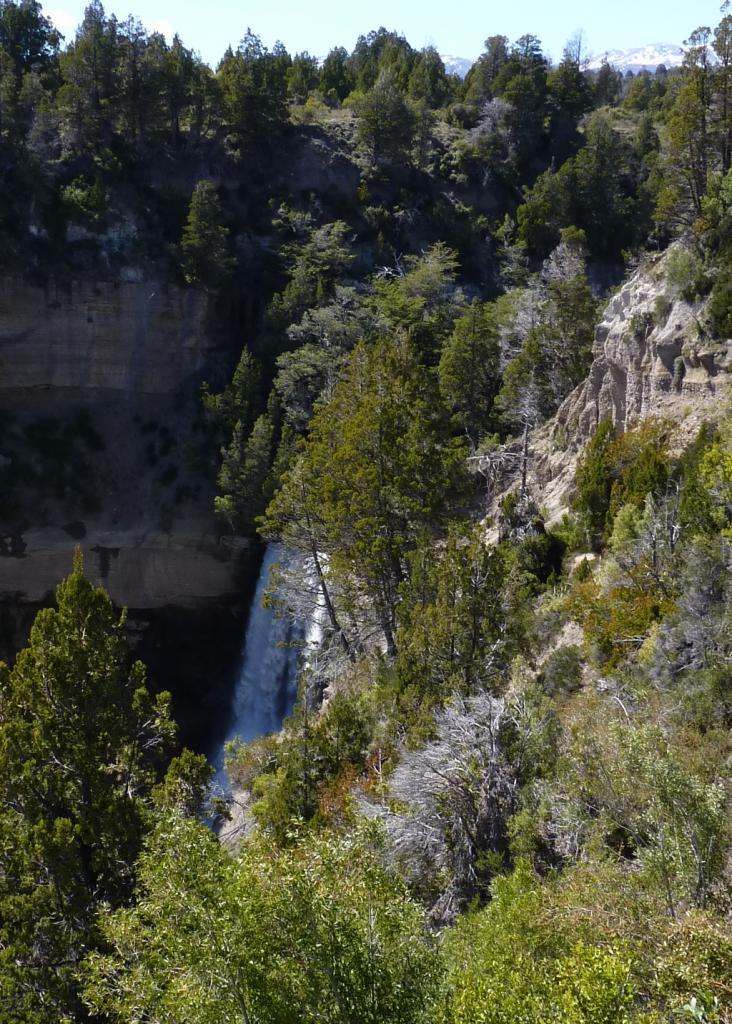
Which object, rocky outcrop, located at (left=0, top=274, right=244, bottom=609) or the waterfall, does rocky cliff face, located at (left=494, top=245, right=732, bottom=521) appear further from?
rocky outcrop, located at (left=0, top=274, right=244, bottom=609)

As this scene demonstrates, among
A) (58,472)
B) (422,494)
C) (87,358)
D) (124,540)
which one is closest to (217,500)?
(124,540)

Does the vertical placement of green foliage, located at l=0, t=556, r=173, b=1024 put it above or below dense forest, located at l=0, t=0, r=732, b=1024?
below

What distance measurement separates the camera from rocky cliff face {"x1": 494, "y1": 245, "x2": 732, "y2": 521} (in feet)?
63.4

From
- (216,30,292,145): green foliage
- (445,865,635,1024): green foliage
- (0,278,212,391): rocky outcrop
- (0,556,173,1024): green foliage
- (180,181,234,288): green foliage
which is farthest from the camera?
(216,30,292,145): green foliage

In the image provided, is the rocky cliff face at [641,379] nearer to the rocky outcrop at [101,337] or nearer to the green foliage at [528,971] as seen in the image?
the green foliage at [528,971]

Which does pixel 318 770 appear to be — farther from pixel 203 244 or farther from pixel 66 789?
pixel 203 244

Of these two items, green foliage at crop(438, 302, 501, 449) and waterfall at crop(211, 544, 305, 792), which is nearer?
green foliage at crop(438, 302, 501, 449)

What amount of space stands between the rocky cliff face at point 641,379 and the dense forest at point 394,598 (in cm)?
22

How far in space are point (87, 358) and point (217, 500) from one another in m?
10.9

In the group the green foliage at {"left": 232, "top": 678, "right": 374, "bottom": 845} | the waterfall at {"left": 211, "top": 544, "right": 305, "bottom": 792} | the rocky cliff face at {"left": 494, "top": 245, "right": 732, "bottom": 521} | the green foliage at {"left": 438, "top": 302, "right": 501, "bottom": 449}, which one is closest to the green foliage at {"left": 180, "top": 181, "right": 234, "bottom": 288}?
the waterfall at {"left": 211, "top": 544, "right": 305, "bottom": 792}

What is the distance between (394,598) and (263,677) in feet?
48.6

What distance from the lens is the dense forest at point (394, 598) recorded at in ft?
21.2

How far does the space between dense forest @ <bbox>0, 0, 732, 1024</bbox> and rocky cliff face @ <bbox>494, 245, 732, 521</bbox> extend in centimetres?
22

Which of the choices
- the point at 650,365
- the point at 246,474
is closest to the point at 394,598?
the point at 650,365
